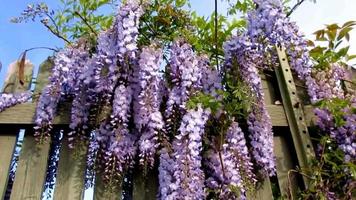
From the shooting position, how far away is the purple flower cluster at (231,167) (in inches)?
75.2

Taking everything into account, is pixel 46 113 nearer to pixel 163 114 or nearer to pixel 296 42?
pixel 163 114

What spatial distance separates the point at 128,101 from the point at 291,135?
86 centimetres

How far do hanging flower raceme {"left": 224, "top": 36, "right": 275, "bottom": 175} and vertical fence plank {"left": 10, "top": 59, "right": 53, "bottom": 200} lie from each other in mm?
1018

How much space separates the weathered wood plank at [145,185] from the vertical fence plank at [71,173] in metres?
0.25

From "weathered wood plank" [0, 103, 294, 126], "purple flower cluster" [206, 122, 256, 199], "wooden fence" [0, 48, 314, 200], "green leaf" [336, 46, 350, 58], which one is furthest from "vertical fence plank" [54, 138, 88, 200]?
"green leaf" [336, 46, 350, 58]

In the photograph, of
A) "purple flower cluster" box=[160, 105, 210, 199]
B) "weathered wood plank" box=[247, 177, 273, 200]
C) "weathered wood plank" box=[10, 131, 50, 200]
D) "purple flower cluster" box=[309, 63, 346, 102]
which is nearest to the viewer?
"purple flower cluster" box=[160, 105, 210, 199]

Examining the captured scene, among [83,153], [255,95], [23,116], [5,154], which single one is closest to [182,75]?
[255,95]

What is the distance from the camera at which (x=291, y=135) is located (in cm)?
218

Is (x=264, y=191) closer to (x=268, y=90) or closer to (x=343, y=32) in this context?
(x=268, y=90)

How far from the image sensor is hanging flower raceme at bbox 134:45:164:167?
195 cm

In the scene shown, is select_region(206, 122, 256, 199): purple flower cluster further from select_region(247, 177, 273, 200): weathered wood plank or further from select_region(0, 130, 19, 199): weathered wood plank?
select_region(0, 130, 19, 199): weathered wood plank

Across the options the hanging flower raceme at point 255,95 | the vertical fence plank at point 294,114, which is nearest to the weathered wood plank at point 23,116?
the hanging flower raceme at point 255,95

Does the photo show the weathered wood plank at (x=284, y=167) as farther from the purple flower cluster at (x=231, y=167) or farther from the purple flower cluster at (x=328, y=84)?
the purple flower cluster at (x=328, y=84)

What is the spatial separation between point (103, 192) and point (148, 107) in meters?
0.45
